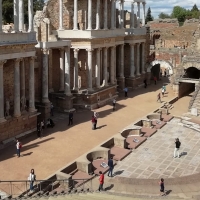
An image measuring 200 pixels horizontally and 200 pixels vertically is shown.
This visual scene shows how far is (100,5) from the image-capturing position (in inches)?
1543

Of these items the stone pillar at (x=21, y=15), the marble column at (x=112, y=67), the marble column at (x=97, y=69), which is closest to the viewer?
the stone pillar at (x=21, y=15)

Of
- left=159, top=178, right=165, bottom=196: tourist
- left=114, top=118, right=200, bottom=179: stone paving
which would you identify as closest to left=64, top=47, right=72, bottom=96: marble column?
left=114, top=118, right=200, bottom=179: stone paving

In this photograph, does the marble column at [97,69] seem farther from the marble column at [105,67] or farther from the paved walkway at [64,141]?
the paved walkway at [64,141]

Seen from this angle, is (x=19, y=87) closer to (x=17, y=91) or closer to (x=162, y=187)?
(x=17, y=91)

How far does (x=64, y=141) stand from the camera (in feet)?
82.5

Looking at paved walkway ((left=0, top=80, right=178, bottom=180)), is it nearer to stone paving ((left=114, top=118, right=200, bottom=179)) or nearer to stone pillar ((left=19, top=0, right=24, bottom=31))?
stone paving ((left=114, top=118, right=200, bottom=179))

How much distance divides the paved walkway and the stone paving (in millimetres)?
3046

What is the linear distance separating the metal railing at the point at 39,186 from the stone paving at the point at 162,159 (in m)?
2.95

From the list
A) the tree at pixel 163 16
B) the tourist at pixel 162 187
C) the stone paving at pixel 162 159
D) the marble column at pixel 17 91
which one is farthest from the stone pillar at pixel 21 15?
the tree at pixel 163 16

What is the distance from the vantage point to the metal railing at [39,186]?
1716 centimetres

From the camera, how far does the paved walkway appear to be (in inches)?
808

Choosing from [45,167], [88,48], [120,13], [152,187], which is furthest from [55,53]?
[152,187]

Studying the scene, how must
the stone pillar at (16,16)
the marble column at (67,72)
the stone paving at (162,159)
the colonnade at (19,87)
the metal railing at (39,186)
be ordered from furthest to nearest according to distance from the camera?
the marble column at (67,72), the stone pillar at (16,16), the colonnade at (19,87), the stone paving at (162,159), the metal railing at (39,186)

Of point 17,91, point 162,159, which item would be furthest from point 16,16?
point 162,159
